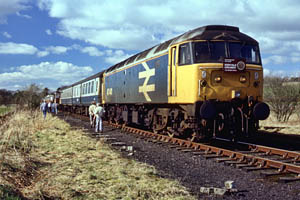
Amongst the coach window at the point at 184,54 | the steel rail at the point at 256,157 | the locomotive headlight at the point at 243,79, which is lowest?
the steel rail at the point at 256,157

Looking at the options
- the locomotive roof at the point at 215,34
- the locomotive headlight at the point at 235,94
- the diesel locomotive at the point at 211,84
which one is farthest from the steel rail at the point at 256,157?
the locomotive roof at the point at 215,34

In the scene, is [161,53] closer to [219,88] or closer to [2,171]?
[219,88]

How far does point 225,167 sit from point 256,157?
816 millimetres

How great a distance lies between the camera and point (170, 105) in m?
11.5

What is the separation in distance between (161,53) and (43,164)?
20.5ft

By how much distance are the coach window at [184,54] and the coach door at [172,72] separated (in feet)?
1.09

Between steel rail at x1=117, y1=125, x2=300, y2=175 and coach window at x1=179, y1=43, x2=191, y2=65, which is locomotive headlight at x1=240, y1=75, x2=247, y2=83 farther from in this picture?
steel rail at x1=117, y1=125, x2=300, y2=175

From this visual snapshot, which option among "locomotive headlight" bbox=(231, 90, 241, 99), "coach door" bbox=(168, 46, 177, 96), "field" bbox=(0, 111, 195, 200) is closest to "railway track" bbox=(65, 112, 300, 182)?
"locomotive headlight" bbox=(231, 90, 241, 99)

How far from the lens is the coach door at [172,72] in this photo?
1059cm

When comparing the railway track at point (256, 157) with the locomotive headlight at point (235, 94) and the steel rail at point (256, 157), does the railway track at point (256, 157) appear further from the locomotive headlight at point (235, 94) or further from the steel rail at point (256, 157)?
the locomotive headlight at point (235, 94)

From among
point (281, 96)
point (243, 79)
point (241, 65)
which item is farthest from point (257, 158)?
point (281, 96)

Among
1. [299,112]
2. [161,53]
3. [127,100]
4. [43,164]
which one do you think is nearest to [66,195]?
[43,164]

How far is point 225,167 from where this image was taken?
734 centimetres

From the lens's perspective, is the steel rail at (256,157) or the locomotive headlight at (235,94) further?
the locomotive headlight at (235,94)
